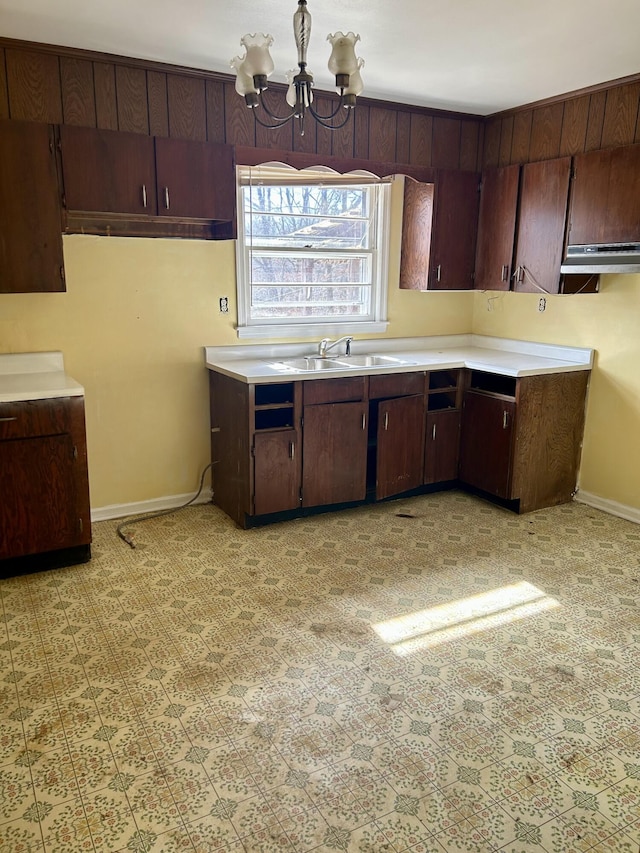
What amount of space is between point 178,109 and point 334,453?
2.07 meters

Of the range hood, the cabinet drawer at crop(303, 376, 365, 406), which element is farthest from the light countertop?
the range hood

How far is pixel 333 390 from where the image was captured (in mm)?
3742

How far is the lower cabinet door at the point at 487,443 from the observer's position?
3.94 meters

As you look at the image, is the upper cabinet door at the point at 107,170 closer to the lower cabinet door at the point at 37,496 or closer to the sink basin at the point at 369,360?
the lower cabinet door at the point at 37,496

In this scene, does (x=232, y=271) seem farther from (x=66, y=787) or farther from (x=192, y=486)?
(x=66, y=787)

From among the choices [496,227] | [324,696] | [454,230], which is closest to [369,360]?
[454,230]

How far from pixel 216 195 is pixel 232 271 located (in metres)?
0.56

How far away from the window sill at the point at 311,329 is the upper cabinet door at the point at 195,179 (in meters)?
0.77

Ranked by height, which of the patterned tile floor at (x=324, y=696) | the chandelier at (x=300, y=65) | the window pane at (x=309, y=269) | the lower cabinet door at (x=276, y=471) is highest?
the chandelier at (x=300, y=65)

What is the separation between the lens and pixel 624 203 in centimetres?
345

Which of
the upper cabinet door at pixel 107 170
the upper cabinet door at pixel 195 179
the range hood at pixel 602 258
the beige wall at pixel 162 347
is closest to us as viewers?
the upper cabinet door at pixel 107 170

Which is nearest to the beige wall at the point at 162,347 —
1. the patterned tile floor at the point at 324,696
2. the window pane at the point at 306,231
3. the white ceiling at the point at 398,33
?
the window pane at the point at 306,231

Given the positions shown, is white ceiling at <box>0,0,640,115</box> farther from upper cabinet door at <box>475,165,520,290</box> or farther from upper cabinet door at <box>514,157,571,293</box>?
upper cabinet door at <box>475,165,520,290</box>

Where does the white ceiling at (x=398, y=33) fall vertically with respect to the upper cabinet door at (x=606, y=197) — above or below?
above
